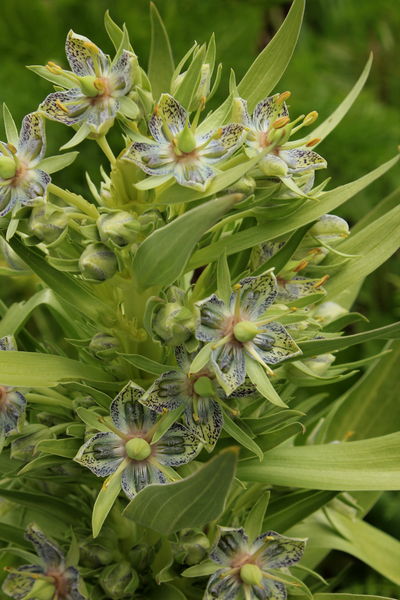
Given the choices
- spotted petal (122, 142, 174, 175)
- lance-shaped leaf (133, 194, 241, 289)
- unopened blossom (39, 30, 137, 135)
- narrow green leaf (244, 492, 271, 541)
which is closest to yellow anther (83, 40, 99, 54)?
unopened blossom (39, 30, 137, 135)

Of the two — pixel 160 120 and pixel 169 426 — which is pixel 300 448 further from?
pixel 160 120

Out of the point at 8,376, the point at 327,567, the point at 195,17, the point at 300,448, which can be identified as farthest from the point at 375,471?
the point at 195,17

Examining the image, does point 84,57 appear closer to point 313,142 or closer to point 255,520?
point 313,142

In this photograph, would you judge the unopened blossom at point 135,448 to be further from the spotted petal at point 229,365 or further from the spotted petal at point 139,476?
the spotted petal at point 229,365

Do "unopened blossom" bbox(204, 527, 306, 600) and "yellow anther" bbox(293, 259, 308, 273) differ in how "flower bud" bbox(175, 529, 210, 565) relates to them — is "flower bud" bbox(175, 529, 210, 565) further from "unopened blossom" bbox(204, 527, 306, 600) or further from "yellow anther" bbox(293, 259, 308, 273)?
"yellow anther" bbox(293, 259, 308, 273)

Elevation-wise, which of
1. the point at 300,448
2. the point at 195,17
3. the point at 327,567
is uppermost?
the point at 195,17
